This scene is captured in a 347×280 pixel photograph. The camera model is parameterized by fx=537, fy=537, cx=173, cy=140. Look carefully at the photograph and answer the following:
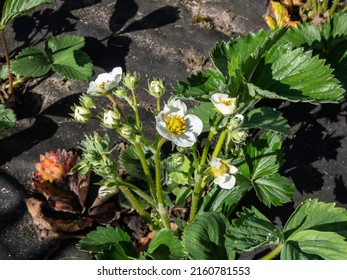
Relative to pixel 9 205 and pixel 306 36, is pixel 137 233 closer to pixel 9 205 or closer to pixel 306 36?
pixel 9 205

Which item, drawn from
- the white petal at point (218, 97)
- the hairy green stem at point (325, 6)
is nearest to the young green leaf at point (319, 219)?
the white petal at point (218, 97)

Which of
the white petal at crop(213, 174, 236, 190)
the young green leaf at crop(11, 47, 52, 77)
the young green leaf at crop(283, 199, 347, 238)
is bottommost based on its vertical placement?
the young green leaf at crop(11, 47, 52, 77)

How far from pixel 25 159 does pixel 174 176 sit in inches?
28.8

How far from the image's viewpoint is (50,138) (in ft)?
7.57

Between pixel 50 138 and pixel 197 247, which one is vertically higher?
pixel 197 247

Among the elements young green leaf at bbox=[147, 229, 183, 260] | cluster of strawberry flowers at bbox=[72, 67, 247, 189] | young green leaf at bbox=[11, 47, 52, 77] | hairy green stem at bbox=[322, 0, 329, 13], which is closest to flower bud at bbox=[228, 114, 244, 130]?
cluster of strawberry flowers at bbox=[72, 67, 247, 189]

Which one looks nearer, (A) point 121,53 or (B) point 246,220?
(B) point 246,220

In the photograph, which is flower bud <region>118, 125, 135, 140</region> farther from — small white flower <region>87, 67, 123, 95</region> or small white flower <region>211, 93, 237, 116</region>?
small white flower <region>211, 93, 237, 116</region>

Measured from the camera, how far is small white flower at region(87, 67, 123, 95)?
1591 mm

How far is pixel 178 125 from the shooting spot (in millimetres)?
1564

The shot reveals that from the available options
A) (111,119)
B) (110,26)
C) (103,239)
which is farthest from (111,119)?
(110,26)

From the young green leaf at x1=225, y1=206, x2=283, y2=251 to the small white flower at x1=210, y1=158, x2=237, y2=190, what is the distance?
0.12 m

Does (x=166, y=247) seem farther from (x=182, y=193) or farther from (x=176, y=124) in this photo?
(x=176, y=124)
